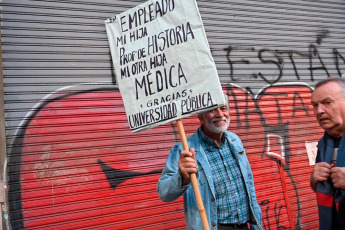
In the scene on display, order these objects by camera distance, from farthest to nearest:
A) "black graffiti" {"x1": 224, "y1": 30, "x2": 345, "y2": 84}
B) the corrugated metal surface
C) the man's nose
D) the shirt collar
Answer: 1. "black graffiti" {"x1": 224, "y1": 30, "x2": 345, "y2": 84}
2. the corrugated metal surface
3. the shirt collar
4. the man's nose

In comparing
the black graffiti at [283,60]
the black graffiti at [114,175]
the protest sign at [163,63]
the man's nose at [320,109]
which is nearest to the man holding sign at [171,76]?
the protest sign at [163,63]

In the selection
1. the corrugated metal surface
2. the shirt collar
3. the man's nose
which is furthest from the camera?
the corrugated metal surface

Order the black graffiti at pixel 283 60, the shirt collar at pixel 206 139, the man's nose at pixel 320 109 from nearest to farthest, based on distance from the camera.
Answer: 1. the man's nose at pixel 320 109
2. the shirt collar at pixel 206 139
3. the black graffiti at pixel 283 60

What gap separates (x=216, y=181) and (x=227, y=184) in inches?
3.6

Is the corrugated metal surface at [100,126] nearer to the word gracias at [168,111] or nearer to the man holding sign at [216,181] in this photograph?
the man holding sign at [216,181]

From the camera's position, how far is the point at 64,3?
4723 millimetres

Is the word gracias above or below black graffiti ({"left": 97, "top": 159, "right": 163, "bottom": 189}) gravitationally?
above

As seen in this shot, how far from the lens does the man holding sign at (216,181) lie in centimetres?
285

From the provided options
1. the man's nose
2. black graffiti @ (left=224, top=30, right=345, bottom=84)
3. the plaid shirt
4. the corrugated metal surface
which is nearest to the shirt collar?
the plaid shirt

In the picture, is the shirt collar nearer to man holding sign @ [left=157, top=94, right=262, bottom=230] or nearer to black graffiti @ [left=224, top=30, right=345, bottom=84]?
man holding sign @ [left=157, top=94, right=262, bottom=230]

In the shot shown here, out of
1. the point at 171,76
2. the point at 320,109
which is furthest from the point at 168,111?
the point at 320,109

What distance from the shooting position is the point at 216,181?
2.98 m

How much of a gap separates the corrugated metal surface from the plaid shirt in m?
1.90

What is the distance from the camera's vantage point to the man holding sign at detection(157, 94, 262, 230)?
2.85 meters
